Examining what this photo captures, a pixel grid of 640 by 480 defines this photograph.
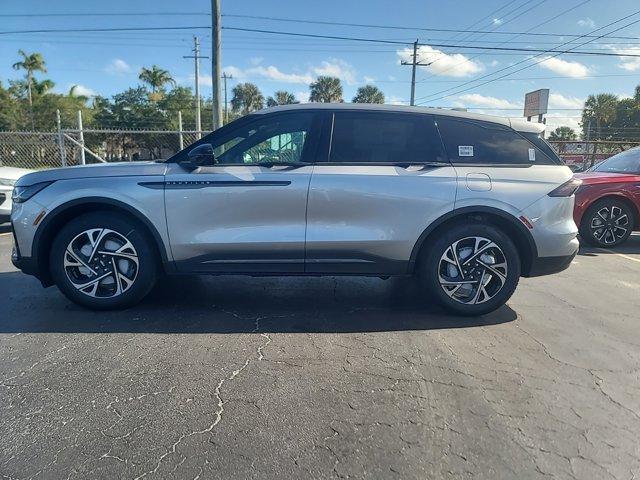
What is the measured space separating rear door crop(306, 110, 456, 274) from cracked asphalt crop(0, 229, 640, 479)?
575mm

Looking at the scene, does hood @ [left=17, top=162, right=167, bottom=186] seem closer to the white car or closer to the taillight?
the taillight

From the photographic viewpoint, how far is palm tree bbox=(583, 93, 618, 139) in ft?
198

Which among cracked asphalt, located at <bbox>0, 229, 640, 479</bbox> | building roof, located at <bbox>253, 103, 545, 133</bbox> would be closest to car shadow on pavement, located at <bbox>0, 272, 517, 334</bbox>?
cracked asphalt, located at <bbox>0, 229, 640, 479</bbox>

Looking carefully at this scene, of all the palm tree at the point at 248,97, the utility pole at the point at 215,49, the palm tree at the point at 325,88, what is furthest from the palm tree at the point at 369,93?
the utility pole at the point at 215,49

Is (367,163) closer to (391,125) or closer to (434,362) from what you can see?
(391,125)

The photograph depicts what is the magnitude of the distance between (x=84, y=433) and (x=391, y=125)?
10.7ft

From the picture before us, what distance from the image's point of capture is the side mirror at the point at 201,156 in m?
3.96

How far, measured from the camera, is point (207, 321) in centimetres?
410

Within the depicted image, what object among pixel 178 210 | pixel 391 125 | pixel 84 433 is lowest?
pixel 84 433

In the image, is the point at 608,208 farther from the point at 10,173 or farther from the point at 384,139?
the point at 10,173

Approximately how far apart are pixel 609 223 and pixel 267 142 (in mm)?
6377

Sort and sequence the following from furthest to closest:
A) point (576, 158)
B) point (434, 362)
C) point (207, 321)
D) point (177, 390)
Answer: point (576, 158)
point (207, 321)
point (434, 362)
point (177, 390)

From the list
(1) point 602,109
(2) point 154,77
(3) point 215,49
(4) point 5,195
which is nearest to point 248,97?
(2) point 154,77

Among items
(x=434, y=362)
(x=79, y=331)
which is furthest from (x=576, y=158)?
(x=79, y=331)
